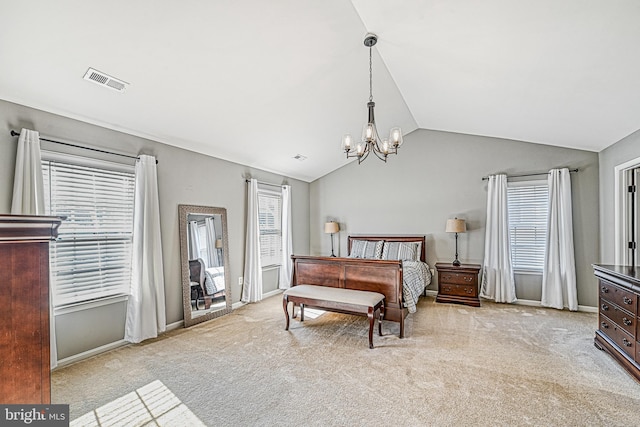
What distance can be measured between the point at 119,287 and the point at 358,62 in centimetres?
369

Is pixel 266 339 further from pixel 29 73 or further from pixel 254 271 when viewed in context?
pixel 29 73

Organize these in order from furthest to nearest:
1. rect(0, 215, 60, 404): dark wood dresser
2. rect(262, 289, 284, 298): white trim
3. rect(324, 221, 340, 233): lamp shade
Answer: rect(324, 221, 340, 233): lamp shade, rect(262, 289, 284, 298): white trim, rect(0, 215, 60, 404): dark wood dresser

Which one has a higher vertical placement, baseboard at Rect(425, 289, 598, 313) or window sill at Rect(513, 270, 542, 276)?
window sill at Rect(513, 270, 542, 276)

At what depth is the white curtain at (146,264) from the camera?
134 inches

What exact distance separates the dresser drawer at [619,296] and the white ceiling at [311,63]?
1835mm

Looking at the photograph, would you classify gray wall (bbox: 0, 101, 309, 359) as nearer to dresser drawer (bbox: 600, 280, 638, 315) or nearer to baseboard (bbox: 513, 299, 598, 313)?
baseboard (bbox: 513, 299, 598, 313)

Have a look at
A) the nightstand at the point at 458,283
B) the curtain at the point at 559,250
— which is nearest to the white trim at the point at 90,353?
the nightstand at the point at 458,283

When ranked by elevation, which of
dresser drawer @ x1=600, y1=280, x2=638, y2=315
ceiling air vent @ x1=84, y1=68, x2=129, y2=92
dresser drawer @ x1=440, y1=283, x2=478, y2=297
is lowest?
dresser drawer @ x1=440, y1=283, x2=478, y2=297

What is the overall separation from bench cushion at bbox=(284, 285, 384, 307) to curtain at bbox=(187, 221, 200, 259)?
146cm

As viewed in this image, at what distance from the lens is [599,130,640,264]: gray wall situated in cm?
381

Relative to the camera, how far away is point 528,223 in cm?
498

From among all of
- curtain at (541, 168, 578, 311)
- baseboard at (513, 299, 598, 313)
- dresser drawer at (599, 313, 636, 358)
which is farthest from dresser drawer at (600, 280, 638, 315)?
baseboard at (513, 299, 598, 313)

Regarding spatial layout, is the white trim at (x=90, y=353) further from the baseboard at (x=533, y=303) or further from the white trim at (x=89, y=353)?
the baseboard at (x=533, y=303)

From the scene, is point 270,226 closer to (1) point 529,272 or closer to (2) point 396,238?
(2) point 396,238
